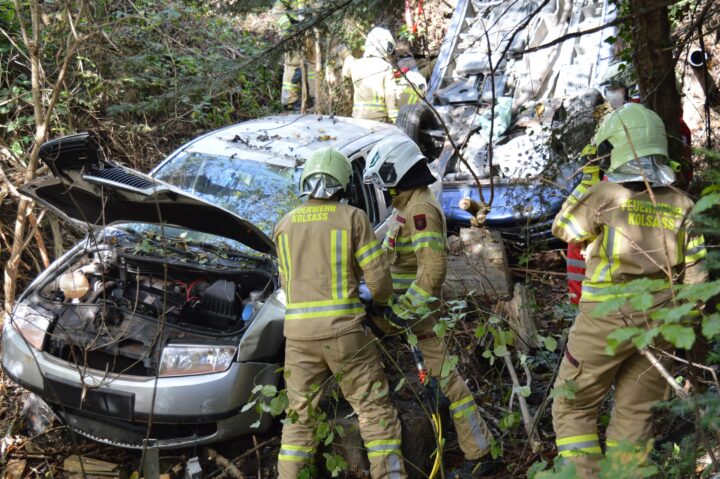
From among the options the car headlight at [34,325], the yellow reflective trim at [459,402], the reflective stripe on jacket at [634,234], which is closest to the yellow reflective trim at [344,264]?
the yellow reflective trim at [459,402]

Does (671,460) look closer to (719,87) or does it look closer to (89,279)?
(89,279)

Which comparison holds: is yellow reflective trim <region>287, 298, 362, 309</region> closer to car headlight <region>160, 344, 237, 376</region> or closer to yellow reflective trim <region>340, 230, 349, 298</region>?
yellow reflective trim <region>340, 230, 349, 298</region>

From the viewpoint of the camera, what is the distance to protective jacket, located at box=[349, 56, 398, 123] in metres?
8.59

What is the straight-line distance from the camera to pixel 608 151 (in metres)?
3.58

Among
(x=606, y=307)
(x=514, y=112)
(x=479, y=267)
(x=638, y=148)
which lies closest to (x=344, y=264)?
(x=638, y=148)

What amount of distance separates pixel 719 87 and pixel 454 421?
462 cm

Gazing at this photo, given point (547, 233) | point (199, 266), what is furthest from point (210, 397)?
point (547, 233)

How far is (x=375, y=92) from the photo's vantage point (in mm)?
8672

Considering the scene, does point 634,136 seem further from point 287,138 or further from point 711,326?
point 287,138

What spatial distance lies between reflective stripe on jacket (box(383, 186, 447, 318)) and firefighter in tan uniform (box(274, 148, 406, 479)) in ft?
0.70

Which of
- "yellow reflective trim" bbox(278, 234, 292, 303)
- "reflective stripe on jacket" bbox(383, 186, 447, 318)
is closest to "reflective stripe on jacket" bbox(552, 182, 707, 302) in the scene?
"reflective stripe on jacket" bbox(383, 186, 447, 318)

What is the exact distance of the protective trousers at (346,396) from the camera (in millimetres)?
3863

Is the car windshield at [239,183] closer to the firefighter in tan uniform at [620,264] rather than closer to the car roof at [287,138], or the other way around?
the car roof at [287,138]

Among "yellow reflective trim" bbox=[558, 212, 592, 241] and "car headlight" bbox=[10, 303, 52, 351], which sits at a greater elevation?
"yellow reflective trim" bbox=[558, 212, 592, 241]
